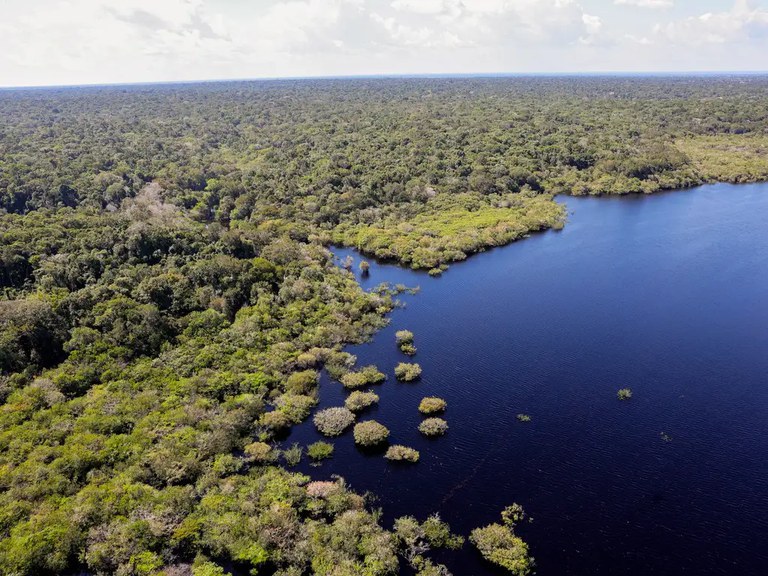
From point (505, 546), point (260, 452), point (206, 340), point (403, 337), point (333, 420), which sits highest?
point (206, 340)

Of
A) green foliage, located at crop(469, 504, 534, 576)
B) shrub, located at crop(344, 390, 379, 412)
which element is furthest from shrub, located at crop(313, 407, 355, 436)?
green foliage, located at crop(469, 504, 534, 576)

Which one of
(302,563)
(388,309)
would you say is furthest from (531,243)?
(302,563)

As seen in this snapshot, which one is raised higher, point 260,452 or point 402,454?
point 260,452

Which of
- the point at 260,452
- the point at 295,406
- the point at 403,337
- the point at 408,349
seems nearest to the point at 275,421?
the point at 295,406

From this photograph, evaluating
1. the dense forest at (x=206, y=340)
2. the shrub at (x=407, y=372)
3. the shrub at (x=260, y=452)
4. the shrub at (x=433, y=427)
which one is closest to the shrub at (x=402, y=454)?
the shrub at (x=433, y=427)

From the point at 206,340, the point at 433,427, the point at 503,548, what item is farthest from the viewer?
the point at 206,340

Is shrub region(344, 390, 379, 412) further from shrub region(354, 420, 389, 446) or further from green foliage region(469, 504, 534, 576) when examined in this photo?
green foliage region(469, 504, 534, 576)

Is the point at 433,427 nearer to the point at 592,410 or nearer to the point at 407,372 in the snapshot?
the point at 407,372
